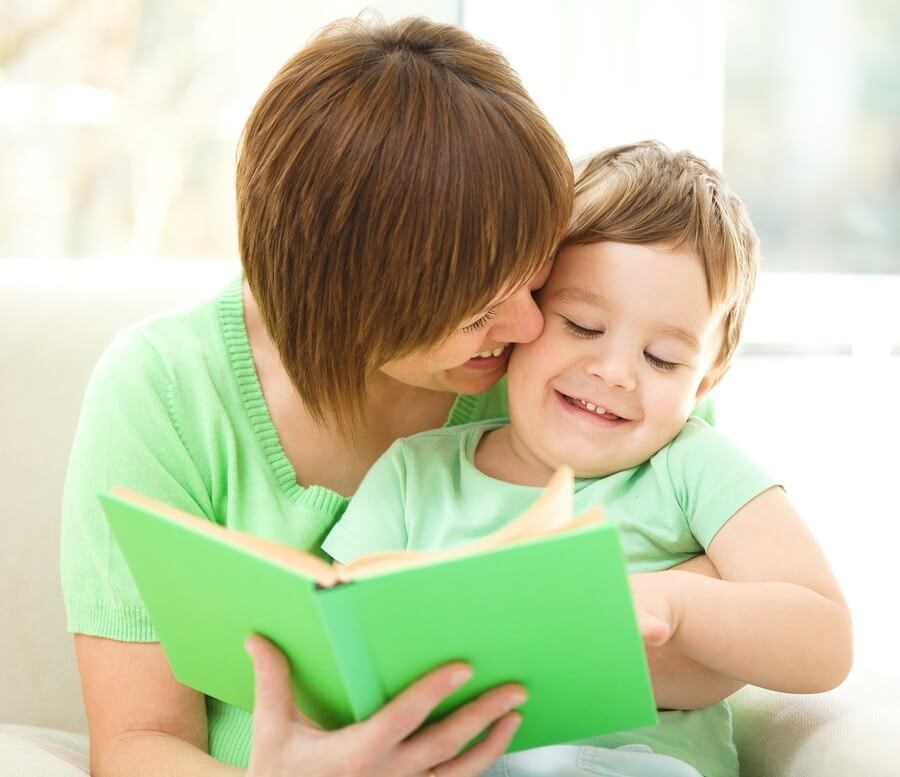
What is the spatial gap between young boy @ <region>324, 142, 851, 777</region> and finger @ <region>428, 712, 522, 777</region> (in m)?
0.17

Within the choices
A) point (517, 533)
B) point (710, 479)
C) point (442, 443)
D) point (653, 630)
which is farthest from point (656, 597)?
point (442, 443)

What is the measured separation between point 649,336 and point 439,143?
34 cm

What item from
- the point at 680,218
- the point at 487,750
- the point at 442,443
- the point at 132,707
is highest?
the point at 680,218

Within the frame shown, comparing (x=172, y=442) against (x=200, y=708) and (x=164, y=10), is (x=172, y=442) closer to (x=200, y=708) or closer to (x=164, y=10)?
(x=200, y=708)

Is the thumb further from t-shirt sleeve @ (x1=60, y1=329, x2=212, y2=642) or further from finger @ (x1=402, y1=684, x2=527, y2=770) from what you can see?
t-shirt sleeve @ (x1=60, y1=329, x2=212, y2=642)

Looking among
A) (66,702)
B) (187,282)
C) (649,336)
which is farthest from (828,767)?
(187,282)

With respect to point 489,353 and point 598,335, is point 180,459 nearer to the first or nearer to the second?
point 489,353

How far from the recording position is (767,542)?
1.17 meters

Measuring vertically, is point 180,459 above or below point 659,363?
below

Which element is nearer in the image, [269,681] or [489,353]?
[269,681]

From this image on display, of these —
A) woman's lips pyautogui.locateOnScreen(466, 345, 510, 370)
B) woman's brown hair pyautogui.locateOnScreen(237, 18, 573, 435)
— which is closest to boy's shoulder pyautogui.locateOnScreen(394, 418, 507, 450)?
woman's lips pyautogui.locateOnScreen(466, 345, 510, 370)

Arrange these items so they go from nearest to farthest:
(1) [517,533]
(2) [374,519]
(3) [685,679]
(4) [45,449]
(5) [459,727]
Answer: (1) [517,533] → (5) [459,727] → (3) [685,679] → (2) [374,519] → (4) [45,449]

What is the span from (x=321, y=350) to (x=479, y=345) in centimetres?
18

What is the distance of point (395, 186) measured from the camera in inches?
43.0
